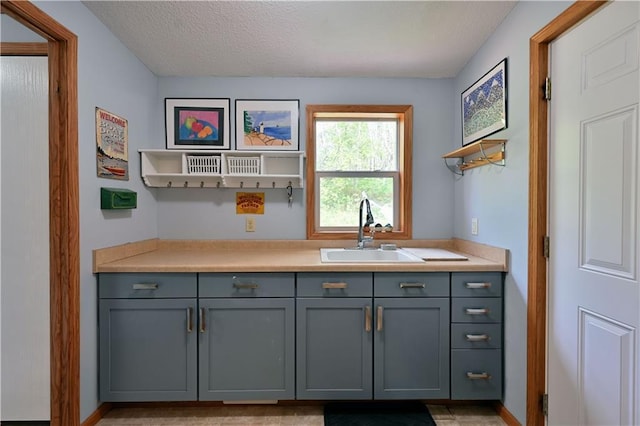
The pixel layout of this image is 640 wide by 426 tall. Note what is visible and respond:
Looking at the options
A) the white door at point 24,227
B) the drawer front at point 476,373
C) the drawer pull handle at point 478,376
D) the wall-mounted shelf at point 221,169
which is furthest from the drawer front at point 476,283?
the white door at point 24,227

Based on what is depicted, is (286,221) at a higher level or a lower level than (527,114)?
lower

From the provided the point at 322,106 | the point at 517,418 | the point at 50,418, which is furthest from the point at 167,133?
the point at 517,418

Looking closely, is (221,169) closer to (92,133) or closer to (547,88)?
(92,133)

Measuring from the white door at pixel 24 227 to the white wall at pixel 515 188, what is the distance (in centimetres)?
250

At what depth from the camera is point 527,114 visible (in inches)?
63.5

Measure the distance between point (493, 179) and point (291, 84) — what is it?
1.61m

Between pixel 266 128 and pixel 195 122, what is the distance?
558 millimetres

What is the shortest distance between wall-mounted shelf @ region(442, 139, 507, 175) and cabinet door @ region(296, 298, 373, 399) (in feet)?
3.74

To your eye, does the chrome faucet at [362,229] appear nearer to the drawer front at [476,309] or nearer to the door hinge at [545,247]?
the drawer front at [476,309]

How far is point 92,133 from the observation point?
1.76 m

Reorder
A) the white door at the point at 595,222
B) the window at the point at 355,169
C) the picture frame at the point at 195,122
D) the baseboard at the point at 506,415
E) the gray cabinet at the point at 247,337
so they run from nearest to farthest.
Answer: the white door at the point at 595,222
the baseboard at the point at 506,415
the gray cabinet at the point at 247,337
the picture frame at the point at 195,122
the window at the point at 355,169

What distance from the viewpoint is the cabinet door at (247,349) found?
5.98ft

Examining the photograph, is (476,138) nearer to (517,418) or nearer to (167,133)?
(517,418)

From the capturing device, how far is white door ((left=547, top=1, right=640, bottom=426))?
1.15 metres
